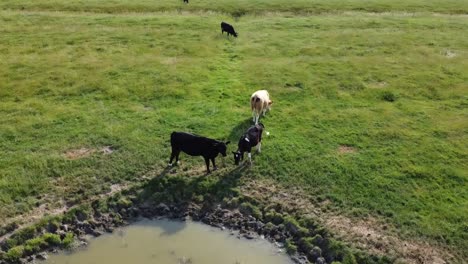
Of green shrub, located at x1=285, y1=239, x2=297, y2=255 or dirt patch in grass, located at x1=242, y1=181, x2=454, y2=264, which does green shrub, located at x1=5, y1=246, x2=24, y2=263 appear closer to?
dirt patch in grass, located at x1=242, y1=181, x2=454, y2=264

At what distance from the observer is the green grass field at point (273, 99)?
17.9 m

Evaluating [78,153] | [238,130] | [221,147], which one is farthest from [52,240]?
[238,130]

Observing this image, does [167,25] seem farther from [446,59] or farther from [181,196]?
[181,196]

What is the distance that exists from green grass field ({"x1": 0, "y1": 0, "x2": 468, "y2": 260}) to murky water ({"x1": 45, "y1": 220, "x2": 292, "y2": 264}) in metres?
2.76

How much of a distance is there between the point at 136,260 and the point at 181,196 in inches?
136

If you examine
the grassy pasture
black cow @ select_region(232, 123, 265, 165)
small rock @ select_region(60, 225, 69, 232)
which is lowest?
small rock @ select_region(60, 225, 69, 232)

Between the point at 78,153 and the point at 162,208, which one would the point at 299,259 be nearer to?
the point at 162,208

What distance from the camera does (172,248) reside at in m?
15.0

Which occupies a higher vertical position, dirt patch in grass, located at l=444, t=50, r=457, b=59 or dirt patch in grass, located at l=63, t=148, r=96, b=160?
dirt patch in grass, located at l=444, t=50, r=457, b=59

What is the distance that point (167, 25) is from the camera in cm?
3903

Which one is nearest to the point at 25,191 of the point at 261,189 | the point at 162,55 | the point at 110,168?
the point at 110,168

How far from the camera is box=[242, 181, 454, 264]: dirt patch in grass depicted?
14867mm

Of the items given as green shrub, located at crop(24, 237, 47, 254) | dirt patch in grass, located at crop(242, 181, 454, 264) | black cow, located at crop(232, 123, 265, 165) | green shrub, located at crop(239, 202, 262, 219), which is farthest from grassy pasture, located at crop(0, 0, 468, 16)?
green shrub, located at crop(24, 237, 47, 254)

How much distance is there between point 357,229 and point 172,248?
592 cm
